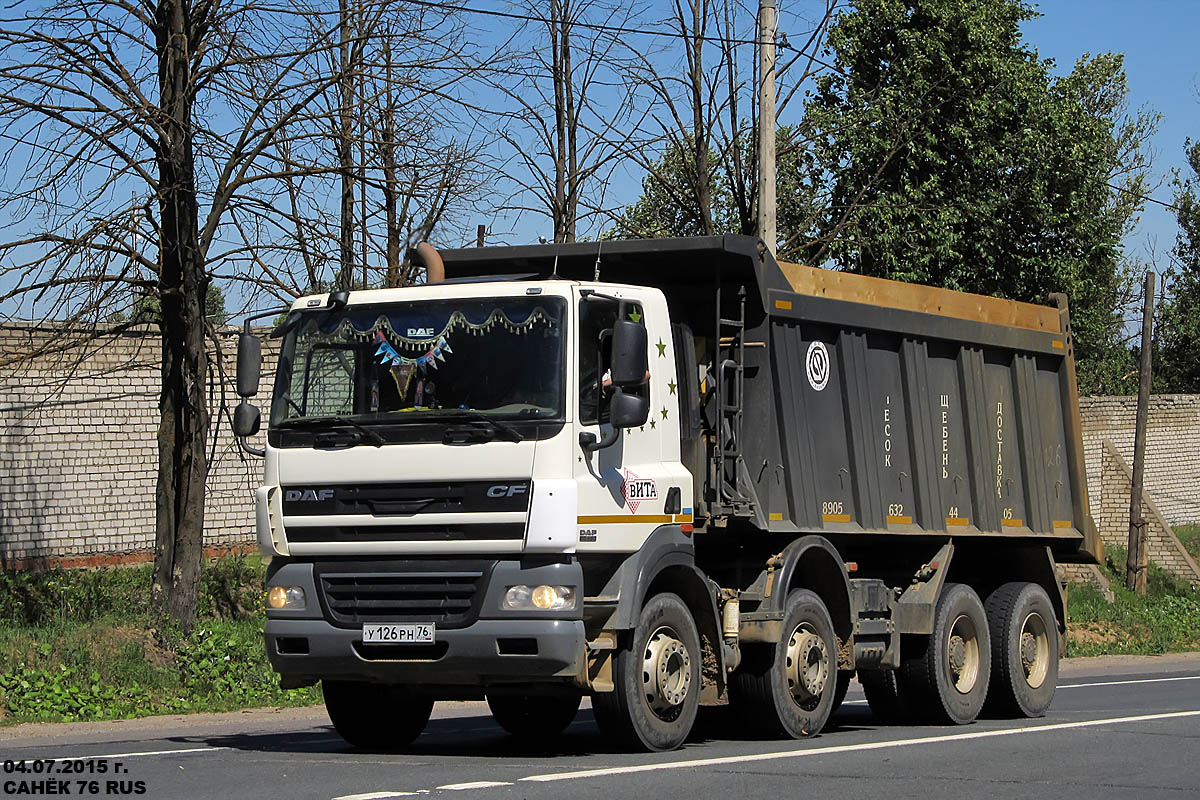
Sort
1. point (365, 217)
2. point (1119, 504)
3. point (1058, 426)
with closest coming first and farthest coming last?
point (1058, 426) < point (365, 217) < point (1119, 504)

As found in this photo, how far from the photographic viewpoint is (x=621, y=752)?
34.5 feet

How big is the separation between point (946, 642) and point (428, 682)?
562 cm

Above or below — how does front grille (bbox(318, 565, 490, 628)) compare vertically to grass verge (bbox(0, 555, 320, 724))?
above

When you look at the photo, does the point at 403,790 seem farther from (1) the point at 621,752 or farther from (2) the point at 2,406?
(2) the point at 2,406

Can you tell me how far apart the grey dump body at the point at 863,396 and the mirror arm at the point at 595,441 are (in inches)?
57.6

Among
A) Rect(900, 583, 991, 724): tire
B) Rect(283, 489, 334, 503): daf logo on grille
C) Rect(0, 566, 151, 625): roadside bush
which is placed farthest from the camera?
Rect(0, 566, 151, 625): roadside bush

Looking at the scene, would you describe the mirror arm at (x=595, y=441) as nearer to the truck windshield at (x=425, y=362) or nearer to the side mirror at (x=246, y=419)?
the truck windshield at (x=425, y=362)

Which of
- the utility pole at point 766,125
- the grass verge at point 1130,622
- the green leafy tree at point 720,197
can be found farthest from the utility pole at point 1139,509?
the utility pole at point 766,125

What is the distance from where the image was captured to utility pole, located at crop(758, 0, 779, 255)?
59.0ft

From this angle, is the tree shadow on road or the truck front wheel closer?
the tree shadow on road

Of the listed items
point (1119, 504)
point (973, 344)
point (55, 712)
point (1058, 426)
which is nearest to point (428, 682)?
point (55, 712)

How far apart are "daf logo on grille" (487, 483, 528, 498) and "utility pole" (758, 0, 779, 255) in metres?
8.50

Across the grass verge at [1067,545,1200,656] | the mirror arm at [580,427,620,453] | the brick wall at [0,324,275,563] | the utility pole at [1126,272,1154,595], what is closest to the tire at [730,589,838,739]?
the mirror arm at [580,427,620,453]
